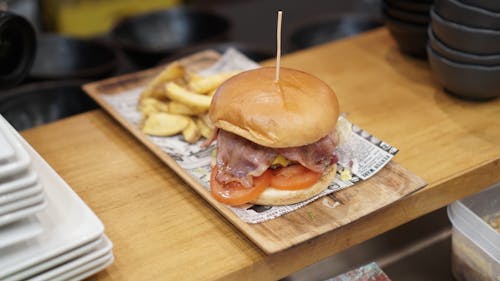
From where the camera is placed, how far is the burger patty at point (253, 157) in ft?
5.29

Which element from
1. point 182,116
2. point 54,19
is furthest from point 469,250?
point 54,19

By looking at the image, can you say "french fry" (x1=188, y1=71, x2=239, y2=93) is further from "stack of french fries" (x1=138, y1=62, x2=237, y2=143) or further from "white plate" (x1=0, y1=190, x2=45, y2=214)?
"white plate" (x1=0, y1=190, x2=45, y2=214)

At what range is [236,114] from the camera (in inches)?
64.2

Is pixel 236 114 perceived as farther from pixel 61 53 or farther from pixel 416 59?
pixel 61 53

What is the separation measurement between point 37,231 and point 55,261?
Result: 0.08 metres

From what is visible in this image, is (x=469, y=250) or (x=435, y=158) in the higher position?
(x=435, y=158)

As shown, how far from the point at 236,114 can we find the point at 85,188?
461 millimetres

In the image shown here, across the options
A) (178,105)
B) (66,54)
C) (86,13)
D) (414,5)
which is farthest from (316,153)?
(86,13)

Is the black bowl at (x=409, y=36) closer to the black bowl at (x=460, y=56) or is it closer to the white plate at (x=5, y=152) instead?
the black bowl at (x=460, y=56)

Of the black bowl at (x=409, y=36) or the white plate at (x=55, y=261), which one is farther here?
the black bowl at (x=409, y=36)

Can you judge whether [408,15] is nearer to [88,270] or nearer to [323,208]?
[323,208]

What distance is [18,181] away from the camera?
4.13ft

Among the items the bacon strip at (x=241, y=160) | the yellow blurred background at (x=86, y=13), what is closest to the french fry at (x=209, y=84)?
the bacon strip at (x=241, y=160)

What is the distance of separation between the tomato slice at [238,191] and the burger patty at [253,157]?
0.5 inches
